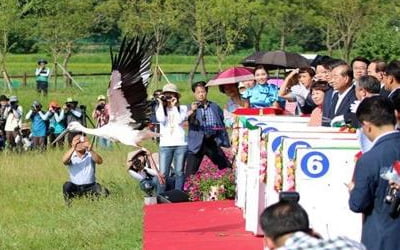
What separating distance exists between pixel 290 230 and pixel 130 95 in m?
7.00

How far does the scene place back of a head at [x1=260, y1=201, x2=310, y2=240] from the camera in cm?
493

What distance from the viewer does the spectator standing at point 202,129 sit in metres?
13.7

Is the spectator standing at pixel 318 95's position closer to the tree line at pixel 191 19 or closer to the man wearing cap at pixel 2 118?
the man wearing cap at pixel 2 118

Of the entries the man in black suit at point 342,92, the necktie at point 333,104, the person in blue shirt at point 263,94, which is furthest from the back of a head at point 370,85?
the person in blue shirt at point 263,94

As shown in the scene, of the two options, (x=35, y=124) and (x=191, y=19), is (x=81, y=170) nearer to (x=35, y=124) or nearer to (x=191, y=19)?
(x=35, y=124)

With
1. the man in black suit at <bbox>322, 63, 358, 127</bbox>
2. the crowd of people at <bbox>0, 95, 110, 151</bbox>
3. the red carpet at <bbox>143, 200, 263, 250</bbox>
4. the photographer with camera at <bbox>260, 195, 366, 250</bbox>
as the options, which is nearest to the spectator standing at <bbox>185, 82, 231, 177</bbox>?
the red carpet at <bbox>143, 200, 263, 250</bbox>

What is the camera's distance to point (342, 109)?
9.52 metres

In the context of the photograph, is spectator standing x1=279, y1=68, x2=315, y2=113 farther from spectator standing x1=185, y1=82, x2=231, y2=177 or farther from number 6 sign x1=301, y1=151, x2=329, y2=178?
number 6 sign x1=301, y1=151, x2=329, y2=178

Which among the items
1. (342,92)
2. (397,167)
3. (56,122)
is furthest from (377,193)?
(56,122)

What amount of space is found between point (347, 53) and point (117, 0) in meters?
10.4

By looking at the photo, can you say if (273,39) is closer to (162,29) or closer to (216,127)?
(162,29)

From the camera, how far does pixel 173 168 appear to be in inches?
559

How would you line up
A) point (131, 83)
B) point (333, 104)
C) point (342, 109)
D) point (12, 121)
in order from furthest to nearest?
point (12, 121) < point (131, 83) < point (333, 104) < point (342, 109)

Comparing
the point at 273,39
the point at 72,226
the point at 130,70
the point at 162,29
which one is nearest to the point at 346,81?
the point at 130,70
